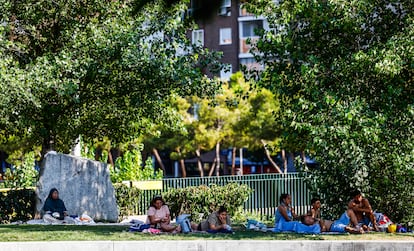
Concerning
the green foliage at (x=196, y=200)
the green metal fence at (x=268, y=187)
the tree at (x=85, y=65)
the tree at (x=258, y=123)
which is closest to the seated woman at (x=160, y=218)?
the tree at (x=85, y=65)

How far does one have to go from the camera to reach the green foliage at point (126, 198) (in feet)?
74.4

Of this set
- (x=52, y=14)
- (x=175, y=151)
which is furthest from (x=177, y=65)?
(x=175, y=151)

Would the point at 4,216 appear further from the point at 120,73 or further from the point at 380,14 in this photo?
the point at 380,14

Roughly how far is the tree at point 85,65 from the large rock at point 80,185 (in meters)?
0.88

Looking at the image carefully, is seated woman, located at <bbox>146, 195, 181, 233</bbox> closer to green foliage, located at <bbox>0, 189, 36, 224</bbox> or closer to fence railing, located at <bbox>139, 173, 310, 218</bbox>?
green foliage, located at <bbox>0, 189, 36, 224</bbox>

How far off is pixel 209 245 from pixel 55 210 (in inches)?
238

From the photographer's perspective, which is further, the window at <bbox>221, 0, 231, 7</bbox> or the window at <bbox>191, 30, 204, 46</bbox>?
the window at <bbox>191, 30, 204, 46</bbox>

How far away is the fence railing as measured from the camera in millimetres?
23453

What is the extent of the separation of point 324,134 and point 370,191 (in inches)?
154

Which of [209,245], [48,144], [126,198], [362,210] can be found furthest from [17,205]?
[362,210]

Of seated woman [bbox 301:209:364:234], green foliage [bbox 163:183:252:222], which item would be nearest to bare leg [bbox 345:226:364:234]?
seated woman [bbox 301:209:364:234]

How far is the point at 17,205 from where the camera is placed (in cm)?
1967

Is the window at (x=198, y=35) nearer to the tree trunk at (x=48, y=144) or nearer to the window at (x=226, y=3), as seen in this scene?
the window at (x=226, y=3)

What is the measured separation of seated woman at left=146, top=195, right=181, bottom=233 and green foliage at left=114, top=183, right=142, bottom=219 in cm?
731
